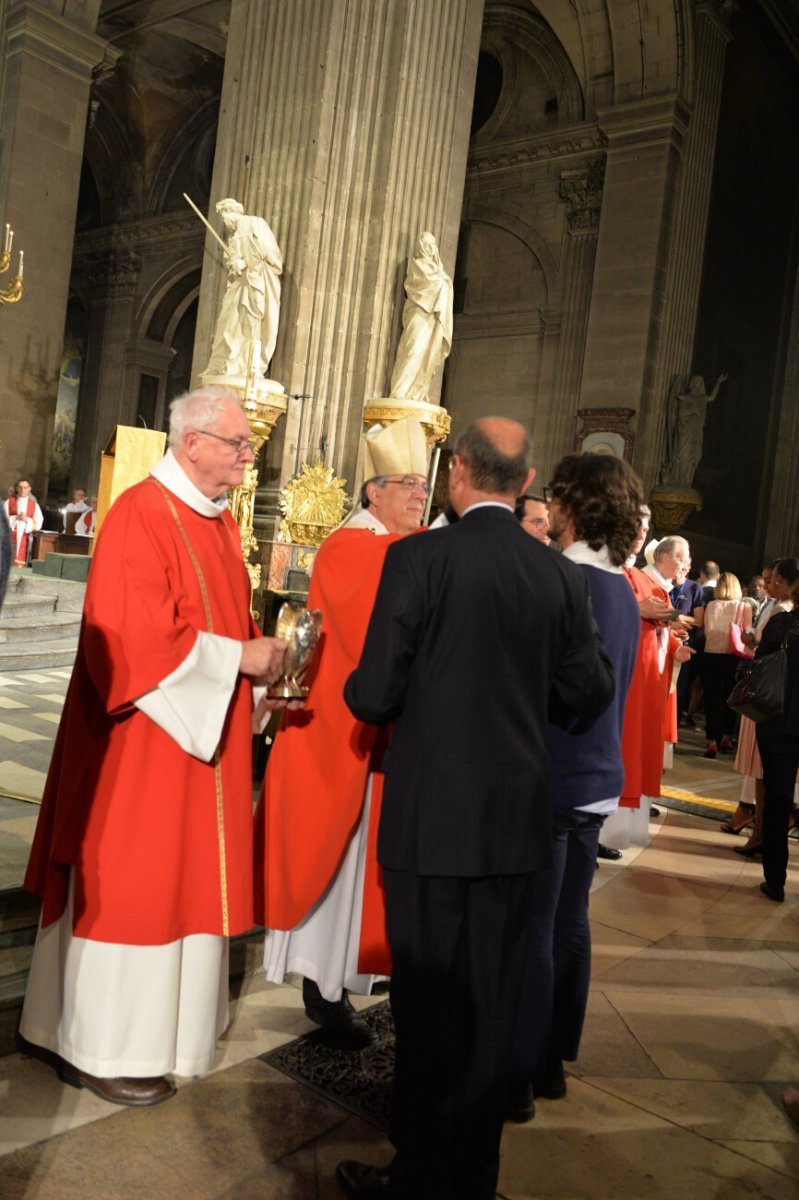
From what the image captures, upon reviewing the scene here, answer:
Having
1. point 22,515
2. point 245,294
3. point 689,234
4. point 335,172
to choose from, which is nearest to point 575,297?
point 689,234

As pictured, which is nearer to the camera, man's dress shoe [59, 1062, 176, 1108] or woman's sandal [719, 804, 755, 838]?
man's dress shoe [59, 1062, 176, 1108]

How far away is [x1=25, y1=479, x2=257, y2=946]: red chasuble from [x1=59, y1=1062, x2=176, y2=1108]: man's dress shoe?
0.41 meters

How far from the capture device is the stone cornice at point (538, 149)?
1681 centimetres

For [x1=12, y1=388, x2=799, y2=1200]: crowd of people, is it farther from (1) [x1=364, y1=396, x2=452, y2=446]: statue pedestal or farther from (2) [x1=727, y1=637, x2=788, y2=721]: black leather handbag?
(1) [x1=364, y1=396, x2=452, y2=446]: statue pedestal

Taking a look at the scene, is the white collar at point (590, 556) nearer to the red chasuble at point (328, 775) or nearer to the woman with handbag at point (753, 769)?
the red chasuble at point (328, 775)

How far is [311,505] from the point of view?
901 centimetres

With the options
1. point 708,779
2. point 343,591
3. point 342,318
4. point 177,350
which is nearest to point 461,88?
point 342,318

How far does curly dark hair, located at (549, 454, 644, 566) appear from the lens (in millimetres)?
A: 2738

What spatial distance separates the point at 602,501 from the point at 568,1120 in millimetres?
1707

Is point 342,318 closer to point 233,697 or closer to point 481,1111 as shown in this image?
point 233,697

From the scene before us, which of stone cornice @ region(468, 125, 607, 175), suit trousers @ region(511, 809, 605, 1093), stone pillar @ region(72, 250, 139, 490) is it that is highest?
stone cornice @ region(468, 125, 607, 175)

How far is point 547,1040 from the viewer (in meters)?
2.75

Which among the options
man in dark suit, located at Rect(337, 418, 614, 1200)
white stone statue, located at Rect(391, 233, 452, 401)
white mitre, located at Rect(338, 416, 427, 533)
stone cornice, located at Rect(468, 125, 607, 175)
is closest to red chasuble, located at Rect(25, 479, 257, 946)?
man in dark suit, located at Rect(337, 418, 614, 1200)

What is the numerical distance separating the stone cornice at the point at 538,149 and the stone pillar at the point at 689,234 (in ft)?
5.52
